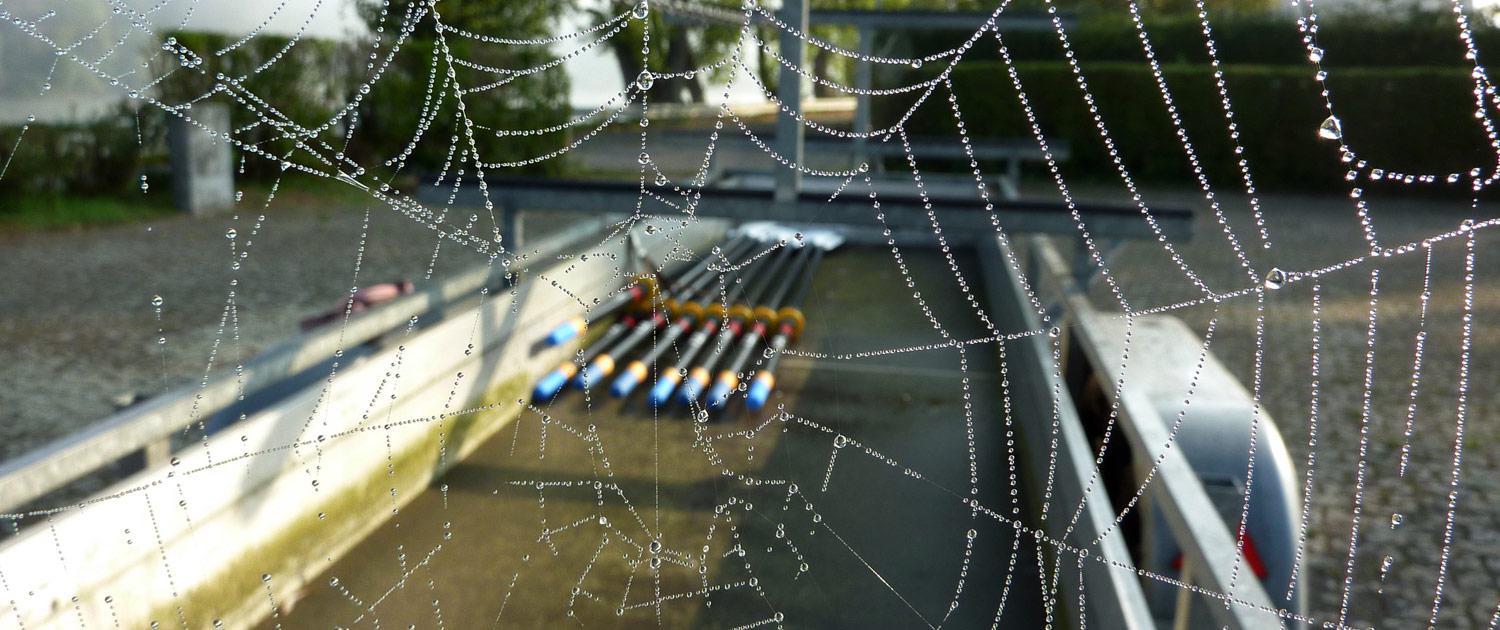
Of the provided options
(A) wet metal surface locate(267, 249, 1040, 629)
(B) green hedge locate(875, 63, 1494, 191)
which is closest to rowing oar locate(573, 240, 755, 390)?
(A) wet metal surface locate(267, 249, 1040, 629)

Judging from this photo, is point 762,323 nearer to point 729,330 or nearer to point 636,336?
point 729,330

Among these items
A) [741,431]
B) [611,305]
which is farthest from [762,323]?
[741,431]

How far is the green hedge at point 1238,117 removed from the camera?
15703 mm

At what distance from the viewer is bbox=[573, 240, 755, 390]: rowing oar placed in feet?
15.9

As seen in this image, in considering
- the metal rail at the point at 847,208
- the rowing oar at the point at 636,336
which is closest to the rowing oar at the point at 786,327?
the rowing oar at the point at 636,336

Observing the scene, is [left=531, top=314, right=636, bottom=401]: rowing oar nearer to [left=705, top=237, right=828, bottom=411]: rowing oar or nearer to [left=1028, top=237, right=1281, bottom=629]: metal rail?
[left=705, top=237, right=828, bottom=411]: rowing oar

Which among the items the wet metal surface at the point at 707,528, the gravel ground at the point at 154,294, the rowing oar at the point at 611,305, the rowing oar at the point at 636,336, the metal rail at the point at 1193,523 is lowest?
the gravel ground at the point at 154,294

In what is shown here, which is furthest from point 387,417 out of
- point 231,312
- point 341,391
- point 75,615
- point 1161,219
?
point 231,312

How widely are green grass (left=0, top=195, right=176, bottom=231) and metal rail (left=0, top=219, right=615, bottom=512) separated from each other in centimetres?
801

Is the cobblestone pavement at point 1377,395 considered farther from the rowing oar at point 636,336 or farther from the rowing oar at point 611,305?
the rowing oar at point 611,305

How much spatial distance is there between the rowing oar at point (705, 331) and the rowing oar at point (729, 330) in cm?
3

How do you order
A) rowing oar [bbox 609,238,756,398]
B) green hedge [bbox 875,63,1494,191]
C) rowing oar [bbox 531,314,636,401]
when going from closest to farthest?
rowing oar [bbox 609,238,756,398] < rowing oar [bbox 531,314,636,401] < green hedge [bbox 875,63,1494,191]

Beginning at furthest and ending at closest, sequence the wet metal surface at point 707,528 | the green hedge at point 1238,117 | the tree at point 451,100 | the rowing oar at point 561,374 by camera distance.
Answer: the green hedge at point 1238,117, the tree at point 451,100, the rowing oar at point 561,374, the wet metal surface at point 707,528

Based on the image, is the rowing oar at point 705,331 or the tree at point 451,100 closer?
the rowing oar at point 705,331
